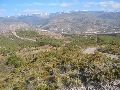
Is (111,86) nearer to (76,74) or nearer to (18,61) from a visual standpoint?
(76,74)

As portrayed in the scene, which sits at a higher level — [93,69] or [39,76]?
[93,69]

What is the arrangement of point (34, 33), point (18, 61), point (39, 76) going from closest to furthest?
point (39, 76) < point (18, 61) < point (34, 33)

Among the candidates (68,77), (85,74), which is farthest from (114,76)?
(68,77)

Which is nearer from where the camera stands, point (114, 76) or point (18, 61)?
point (114, 76)

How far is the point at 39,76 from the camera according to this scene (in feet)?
74.2

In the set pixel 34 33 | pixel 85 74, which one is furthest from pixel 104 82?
pixel 34 33

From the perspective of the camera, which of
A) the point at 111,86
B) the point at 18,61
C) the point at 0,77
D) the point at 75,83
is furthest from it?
the point at 18,61

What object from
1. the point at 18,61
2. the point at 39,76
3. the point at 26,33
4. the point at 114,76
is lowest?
the point at 26,33

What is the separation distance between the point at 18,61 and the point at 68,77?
69.7ft

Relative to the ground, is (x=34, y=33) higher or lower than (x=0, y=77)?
lower

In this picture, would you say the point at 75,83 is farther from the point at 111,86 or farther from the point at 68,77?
the point at 111,86

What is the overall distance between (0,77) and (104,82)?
15.8m

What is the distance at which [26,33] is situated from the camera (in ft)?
599

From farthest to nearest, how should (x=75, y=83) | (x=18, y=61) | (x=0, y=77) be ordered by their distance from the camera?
(x=18, y=61) < (x=0, y=77) < (x=75, y=83)
